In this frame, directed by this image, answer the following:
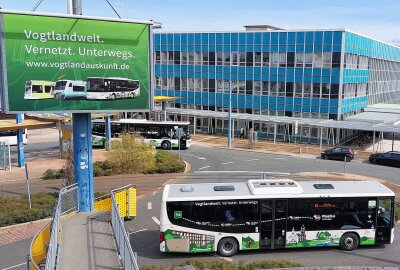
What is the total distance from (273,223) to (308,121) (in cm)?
3380

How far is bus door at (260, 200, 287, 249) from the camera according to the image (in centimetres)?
1766

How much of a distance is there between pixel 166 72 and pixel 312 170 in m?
32.8

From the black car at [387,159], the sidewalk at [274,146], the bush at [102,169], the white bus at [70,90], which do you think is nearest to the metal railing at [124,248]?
the white bus at [70,90]

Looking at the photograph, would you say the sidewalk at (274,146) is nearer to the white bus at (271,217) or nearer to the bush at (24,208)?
the white bus at (271,217)

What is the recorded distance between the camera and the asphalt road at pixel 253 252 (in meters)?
17.3

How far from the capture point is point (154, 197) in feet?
88.0

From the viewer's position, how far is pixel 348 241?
18172mm

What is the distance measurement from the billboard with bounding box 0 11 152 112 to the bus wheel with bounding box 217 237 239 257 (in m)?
6.22

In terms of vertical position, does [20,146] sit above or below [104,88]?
below

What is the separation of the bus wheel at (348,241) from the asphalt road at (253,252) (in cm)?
28

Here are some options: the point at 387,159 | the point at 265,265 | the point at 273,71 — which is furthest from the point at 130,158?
the point at 273,71

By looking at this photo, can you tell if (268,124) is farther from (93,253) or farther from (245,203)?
(93,253)

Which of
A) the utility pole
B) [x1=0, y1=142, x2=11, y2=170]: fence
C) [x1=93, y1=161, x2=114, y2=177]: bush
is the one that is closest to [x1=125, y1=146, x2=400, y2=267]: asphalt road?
the utility pole

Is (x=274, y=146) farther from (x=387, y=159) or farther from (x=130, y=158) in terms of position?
(x=130, y=158)
